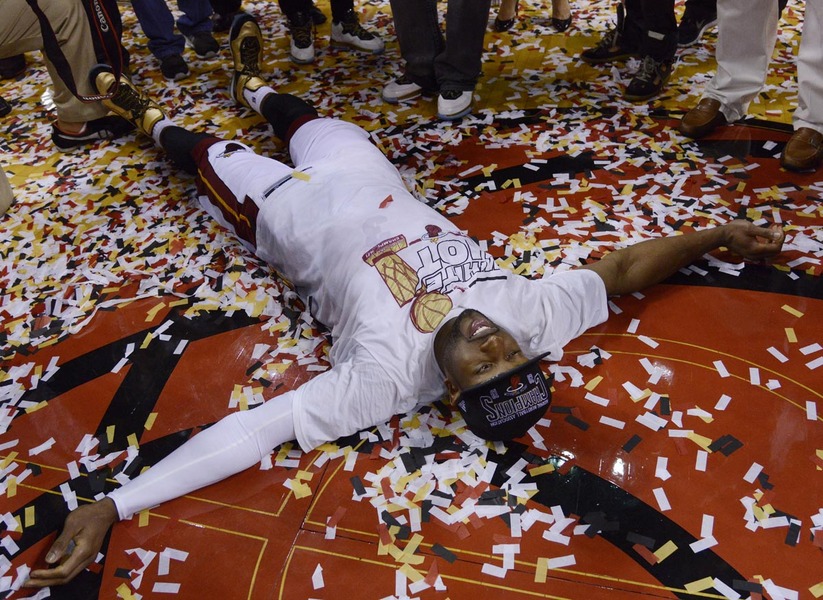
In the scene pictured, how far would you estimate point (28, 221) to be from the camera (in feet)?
11.6

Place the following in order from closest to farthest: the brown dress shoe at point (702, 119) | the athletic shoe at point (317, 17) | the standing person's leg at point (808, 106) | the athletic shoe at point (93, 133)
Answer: the standing person's leg at point (808, 106) < the brown dress shoe at point (702, 119) < the athletic shoe at point (93, 133) < the athletic shoe at point (317, 17)

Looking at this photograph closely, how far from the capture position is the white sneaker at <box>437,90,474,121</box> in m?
3.90

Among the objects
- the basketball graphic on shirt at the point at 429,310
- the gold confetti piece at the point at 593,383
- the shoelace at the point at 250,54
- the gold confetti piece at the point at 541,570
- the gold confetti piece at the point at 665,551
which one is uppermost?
the shoelace at the point at 250,54

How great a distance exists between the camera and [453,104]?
3.89 m

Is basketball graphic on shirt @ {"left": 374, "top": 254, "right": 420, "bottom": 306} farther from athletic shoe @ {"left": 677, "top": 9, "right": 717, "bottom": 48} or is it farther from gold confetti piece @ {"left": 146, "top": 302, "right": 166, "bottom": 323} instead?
athletic shoe @ {"left": 677, "top": 9, "right": 717, "bottom": 48}

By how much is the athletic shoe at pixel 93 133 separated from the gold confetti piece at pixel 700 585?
13.2 ft

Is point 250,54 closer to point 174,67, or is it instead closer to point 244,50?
point 244,50

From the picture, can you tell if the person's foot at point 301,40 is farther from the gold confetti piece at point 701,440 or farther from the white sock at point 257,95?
the gold confetti piece at point 701,440

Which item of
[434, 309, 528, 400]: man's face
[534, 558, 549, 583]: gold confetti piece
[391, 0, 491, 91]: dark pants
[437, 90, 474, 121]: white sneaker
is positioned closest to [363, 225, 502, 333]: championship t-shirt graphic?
[434, 309, 528, 400]: man's face

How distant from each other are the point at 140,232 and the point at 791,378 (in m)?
3.01

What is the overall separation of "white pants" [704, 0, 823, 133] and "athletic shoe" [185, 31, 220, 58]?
350 centimetres

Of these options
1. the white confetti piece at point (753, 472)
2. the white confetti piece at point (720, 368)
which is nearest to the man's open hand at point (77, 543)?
the white confetti piece at point (753, 472)

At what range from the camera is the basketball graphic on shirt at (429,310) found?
85.1 inches

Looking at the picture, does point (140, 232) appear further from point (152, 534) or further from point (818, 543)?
point (818, 543)
